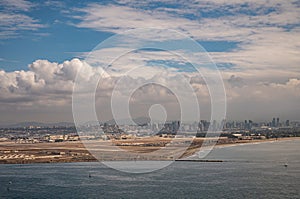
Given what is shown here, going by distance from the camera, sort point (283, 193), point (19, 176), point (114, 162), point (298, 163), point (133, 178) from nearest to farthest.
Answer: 1. point (283, 193)
2. point (133, 178)
3. point (19, 176)
4. point (298, 163)
5. point (114, 162)

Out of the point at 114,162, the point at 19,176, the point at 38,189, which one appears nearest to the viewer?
the point at 38,189

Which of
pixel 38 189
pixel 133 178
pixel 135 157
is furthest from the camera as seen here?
pixel 135 157

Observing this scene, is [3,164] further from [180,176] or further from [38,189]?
[180,176]

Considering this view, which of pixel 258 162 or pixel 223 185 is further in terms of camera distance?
pixel 258 162

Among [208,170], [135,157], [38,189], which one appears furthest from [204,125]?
[38,189]

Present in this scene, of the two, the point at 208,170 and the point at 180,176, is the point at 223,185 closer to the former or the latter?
the point at 180,176

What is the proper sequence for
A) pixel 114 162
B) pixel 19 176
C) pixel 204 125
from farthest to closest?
pixel 204 125
pixel 114 162
pixel 19 176

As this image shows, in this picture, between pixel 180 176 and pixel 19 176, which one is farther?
pixel 19 176

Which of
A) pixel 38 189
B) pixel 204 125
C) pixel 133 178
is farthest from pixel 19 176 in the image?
pixel 204 125
